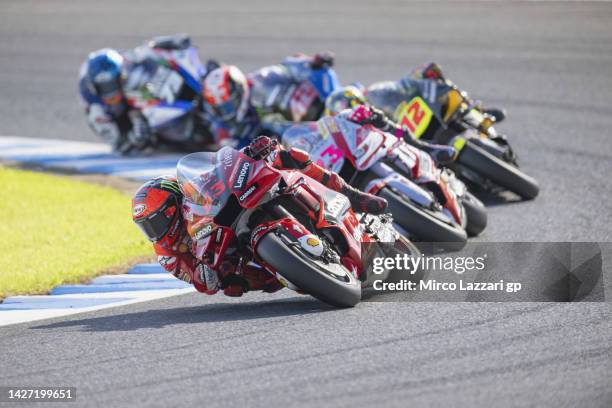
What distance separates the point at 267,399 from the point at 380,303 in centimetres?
198

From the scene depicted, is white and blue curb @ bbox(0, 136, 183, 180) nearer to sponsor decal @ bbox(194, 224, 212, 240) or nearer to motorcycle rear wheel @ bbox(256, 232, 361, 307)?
sponsor decal @ bbox(194, 224, 212, 240)

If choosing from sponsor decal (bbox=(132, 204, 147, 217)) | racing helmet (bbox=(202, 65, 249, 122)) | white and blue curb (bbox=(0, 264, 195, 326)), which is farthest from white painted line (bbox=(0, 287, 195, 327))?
racing helmet (bbox=(202, 65, 249, 122))

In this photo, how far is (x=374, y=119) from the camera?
31.3 ft

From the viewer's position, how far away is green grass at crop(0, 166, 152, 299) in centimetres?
951

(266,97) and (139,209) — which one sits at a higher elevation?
(139,209)

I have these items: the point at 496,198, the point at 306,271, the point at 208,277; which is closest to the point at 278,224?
the point at 306,271

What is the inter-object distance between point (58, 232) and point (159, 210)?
3.88 meters

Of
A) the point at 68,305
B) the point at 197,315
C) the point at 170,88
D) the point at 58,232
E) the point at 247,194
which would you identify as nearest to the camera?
the point at 247,194

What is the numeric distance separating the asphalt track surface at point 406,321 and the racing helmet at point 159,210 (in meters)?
0.55

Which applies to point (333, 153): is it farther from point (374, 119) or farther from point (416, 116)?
point (416, 116)

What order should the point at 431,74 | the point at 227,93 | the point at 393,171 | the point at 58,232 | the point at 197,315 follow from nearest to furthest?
the point at 197,315 < the point at 393,171 < the point at 58,232 < the point at 431,74 < the point at 227,93

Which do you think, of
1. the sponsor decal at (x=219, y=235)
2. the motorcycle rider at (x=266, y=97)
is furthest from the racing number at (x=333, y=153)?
the motorcycle rider at (x=266, y=97)

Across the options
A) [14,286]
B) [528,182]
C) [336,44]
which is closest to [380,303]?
[14,286]

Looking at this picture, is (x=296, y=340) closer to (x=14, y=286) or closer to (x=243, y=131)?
(x=14, y=286)
